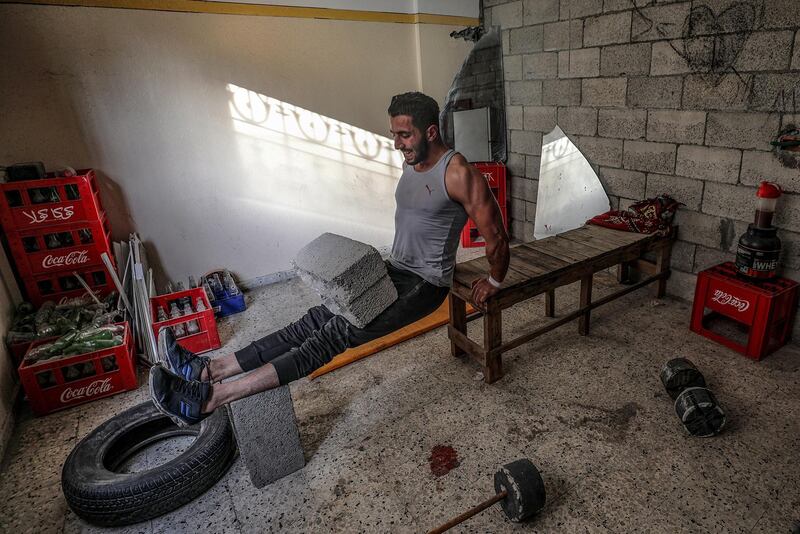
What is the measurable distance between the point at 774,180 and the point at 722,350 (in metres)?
1.18

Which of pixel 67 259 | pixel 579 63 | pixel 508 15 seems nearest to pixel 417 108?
pixel 579 63

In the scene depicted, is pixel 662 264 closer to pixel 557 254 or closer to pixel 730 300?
pixel 730 300

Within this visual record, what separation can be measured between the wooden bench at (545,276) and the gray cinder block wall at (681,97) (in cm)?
47

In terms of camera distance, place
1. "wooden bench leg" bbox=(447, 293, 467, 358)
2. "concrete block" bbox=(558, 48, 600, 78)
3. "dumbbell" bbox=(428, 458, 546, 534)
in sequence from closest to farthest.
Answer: "dumbbell" bbox=(428, 458, 546, 534)
"wooden bench leg" bbox=(447, 293, 467, 358)
"concrete block" bbox=(558, 48, 600, 78)

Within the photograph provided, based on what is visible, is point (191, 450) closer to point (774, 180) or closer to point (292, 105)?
point (292, 105)

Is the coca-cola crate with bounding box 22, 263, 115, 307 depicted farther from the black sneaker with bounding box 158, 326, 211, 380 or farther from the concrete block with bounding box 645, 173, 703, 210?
the concrete block with bounding box 645, 173, 703, 210

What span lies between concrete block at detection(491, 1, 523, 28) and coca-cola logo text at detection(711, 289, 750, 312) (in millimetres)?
3268

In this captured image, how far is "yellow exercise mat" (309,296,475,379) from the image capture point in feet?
10.4

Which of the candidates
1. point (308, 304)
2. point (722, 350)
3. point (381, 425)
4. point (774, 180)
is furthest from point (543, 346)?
point (308, 304)

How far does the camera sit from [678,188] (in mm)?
3588

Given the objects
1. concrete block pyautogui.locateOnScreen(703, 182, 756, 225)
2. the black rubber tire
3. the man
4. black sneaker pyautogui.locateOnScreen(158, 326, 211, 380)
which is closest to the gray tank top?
the man

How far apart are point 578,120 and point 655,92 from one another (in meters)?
0.80

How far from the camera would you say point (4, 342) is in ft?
9.93

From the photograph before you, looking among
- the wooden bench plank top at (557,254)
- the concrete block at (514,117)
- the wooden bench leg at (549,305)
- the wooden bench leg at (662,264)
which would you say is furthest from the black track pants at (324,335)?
the concrete block at (514,117)
